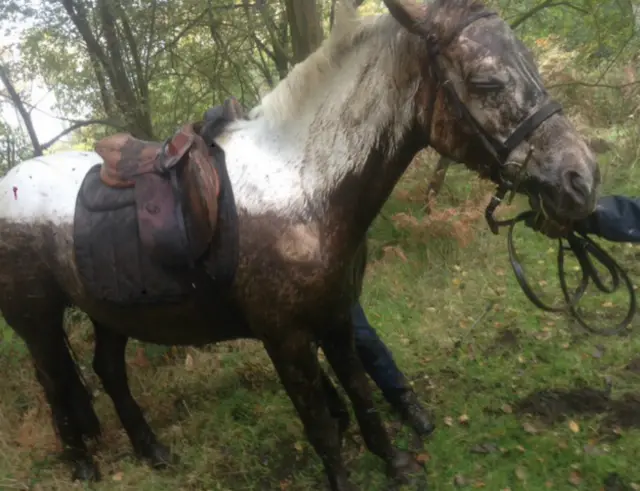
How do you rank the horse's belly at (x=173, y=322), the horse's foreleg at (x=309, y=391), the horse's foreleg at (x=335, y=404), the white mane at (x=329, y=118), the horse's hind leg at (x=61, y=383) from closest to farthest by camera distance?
the white mane at (x=329, y=118) < the horse's foreleg at (x=309, y=391) < the horse's belly at (x=173, y=322) < the horse's hind leg at (x=61, y=383) < the horse's foreleg at (x=335, y=404)

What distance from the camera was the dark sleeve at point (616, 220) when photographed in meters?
2.79

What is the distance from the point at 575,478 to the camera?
299cm

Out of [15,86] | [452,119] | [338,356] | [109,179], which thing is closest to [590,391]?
[338,356]

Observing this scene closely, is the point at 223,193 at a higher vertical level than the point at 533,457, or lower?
higher

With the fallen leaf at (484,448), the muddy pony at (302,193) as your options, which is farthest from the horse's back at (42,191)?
the fallen leaf at (484,448)

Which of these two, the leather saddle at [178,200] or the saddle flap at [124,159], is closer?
the leather saddle at [178,200]

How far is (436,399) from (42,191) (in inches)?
110

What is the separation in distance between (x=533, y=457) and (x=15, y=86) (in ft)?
25.7

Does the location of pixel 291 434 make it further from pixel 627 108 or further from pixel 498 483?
pixel 627 108

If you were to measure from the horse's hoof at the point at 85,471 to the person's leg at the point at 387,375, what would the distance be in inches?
72.2

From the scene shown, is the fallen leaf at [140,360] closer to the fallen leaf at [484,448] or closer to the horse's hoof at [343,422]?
the horse's hoof at [343,422]

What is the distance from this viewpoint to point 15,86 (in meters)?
7.79

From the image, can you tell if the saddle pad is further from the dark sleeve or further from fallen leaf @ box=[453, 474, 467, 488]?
the dark sleeve

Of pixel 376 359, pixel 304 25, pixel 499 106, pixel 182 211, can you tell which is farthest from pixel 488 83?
pixel 304 25
